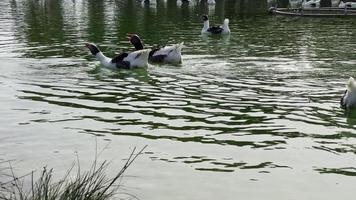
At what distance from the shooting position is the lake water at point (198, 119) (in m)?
9.00

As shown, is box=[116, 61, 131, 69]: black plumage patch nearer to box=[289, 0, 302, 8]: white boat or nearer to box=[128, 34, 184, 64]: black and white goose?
box=[128, 34, 184, 64]: black and white goose

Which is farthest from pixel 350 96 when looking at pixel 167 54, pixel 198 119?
pixel 167 54

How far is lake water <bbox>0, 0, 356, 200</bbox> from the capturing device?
9000mm

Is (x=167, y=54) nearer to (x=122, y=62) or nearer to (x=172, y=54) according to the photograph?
(x=172, y=54)

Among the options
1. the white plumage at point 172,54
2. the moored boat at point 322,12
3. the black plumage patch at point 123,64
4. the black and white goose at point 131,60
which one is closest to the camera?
the black and white goose at point 131,60

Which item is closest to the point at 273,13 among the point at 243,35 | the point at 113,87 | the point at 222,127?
the point at 243,35

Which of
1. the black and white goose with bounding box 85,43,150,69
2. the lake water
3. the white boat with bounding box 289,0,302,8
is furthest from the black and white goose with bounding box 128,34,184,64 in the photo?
the white boat with bounding box 289,0,302,8

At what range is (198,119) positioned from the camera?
1246 centimetres

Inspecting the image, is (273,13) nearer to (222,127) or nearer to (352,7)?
(352,7)

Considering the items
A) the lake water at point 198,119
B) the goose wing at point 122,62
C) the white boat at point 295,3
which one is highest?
the goose wing at point 122,62

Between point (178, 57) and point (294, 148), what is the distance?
10.0 m

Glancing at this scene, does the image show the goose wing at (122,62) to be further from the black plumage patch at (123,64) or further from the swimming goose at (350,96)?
the swimming goose at (350,96)

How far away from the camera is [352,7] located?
4781 cm

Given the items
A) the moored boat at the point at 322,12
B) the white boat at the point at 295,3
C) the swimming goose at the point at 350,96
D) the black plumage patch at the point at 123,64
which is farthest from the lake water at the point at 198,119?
the white boat at the point at 295,3
